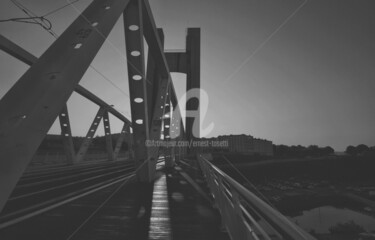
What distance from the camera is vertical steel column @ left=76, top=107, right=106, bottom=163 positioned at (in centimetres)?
1755

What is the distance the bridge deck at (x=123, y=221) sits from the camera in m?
2.47

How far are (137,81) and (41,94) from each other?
12.0 ft

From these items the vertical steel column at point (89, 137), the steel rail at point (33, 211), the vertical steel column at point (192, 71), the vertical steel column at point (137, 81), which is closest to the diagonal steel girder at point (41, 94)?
the steel rail at point (33, 211)

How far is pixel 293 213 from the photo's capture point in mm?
52469

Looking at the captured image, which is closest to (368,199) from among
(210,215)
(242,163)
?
(242,163)

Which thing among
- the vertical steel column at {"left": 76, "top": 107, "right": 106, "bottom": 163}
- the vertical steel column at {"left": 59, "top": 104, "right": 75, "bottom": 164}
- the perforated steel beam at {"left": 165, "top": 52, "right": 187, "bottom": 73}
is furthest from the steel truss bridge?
the perforated steel beam at {"left": 165, "top": 52, "right": 187, "bottom": 73}

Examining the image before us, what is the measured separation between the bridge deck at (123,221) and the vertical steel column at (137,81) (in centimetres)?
169

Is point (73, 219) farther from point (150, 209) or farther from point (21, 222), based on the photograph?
point (150, 209)

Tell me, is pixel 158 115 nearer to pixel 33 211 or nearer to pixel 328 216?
pixel 33 211

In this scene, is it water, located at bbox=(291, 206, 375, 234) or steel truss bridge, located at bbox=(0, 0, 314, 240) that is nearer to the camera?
steel truss bridge, located at bbox=(0, 0, 314, 240)

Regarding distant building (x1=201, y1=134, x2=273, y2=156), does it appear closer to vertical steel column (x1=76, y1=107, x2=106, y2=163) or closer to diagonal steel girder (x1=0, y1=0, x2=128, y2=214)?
vertical steel column (x1=76, y1=107, x2=106, y2=163)

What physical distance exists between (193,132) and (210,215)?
15.7m

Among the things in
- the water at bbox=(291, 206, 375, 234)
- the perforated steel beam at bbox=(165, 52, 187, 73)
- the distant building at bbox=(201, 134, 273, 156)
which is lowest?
the water at bbox=(291, 206, 375, 234)

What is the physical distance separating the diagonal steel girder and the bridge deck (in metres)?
1.28
